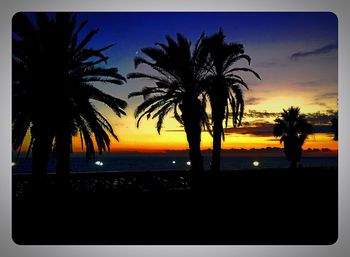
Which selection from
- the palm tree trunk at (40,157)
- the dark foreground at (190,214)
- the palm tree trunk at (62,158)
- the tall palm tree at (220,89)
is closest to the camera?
the dark foreground at (190,214)

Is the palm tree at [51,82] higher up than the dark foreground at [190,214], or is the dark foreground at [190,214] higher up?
the palm tree at [51,82]

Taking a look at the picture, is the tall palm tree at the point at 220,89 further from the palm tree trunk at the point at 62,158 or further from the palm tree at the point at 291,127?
the palm tree at the point at 291,127

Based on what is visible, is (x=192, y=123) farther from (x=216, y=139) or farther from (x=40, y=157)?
(x=40, y=157)

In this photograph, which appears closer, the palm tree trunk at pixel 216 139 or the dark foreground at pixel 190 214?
the dark foreground at pixel 190 214

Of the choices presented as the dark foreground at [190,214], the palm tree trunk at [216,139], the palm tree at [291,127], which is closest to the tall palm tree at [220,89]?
the palm tree trunk at [216,139]

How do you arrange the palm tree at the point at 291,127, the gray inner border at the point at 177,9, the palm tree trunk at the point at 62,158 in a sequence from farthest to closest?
the palm tree at the point at 291,127 < the palm tree trunk at the point at 62,158 < the gray inner border at the point at 177,9

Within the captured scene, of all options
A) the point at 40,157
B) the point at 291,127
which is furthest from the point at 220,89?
the point at 291,127

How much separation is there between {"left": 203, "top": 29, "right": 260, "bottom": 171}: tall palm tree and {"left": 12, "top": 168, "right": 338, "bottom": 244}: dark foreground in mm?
3793

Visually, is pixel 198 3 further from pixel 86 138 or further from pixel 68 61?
pixel 86 138

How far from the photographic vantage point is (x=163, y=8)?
871cm

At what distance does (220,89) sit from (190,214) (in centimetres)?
747

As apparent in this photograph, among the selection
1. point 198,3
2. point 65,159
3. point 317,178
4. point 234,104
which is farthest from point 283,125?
point 198,3

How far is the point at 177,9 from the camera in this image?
8695mm

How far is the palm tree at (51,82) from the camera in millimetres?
12039
